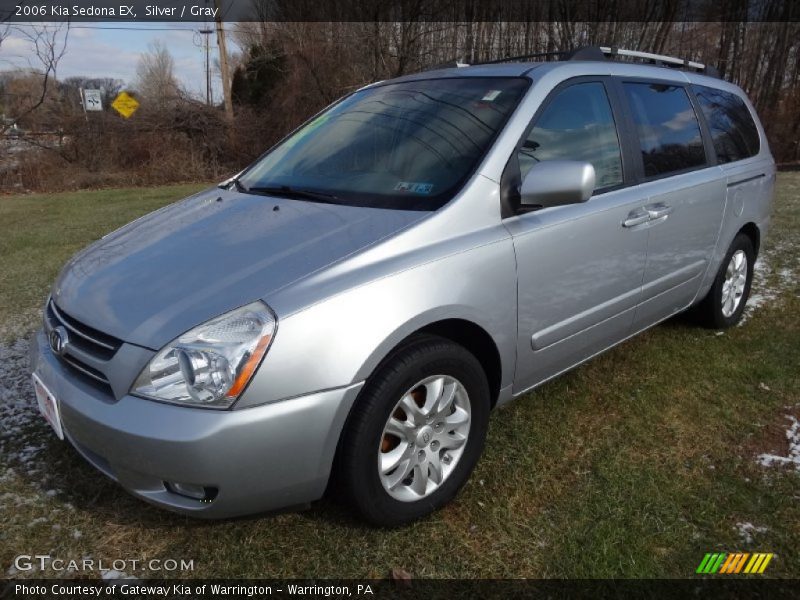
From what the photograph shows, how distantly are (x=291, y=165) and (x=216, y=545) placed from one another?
5.86 feet

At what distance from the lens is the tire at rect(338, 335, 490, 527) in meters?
1.92

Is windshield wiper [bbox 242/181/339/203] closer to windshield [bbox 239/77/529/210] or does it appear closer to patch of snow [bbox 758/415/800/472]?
windshield [bbox 239/77/529/210]

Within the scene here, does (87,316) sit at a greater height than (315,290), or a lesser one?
lesser

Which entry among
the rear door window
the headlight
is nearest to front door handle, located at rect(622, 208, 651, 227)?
the rear door window

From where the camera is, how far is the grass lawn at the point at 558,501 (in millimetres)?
2061

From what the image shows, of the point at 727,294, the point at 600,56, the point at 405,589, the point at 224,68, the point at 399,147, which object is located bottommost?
the point at 405,589

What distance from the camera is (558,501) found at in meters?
2.34

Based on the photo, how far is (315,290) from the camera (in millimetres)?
1830

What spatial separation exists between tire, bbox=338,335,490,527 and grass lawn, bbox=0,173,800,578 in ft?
0.48

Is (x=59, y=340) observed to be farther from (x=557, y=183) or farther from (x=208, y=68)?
(x=208, y=68)

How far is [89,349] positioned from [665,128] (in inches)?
120

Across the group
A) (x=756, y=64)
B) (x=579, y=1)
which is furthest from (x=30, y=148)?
(x=756, y=64)

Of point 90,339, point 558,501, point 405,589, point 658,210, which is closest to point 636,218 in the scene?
point 658,210

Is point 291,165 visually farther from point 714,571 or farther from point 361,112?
point 714,571
